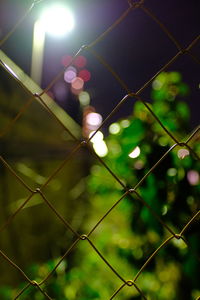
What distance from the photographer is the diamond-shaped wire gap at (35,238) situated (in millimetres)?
2971

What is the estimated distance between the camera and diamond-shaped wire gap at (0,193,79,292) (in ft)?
9.75

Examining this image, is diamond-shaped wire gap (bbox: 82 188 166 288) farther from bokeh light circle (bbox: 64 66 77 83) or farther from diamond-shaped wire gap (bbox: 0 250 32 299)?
bokeh light circle (bbox: 64 66 77 83)

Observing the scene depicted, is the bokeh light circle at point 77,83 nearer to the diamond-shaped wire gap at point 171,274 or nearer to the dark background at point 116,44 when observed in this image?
the dark background at point 116,44

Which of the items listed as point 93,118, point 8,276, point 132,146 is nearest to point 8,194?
point 8,276

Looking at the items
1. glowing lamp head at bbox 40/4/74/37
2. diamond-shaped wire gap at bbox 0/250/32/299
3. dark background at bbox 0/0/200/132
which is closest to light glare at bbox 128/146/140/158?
dark background at bbox 0/0/200/132

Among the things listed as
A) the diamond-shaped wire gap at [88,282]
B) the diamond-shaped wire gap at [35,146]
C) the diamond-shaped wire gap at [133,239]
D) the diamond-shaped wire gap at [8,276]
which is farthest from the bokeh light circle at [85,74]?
the diamond-shaped wire gap at [133,239]

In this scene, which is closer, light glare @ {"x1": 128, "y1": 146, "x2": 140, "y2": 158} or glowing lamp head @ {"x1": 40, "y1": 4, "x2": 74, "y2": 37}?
light glare @ {"x1": 128, "y1": 146, "x2": 140, "y2": 158}

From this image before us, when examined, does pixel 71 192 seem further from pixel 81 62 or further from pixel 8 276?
pixel 8 276

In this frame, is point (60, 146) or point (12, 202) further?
point (60, 146)

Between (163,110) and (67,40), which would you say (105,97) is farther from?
(163,110)

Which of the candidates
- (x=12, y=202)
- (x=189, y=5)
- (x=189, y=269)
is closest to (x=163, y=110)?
(x=189, y=269)

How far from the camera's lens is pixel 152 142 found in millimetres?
1545

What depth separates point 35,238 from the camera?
131 inches

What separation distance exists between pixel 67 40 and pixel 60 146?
0.85 meters
